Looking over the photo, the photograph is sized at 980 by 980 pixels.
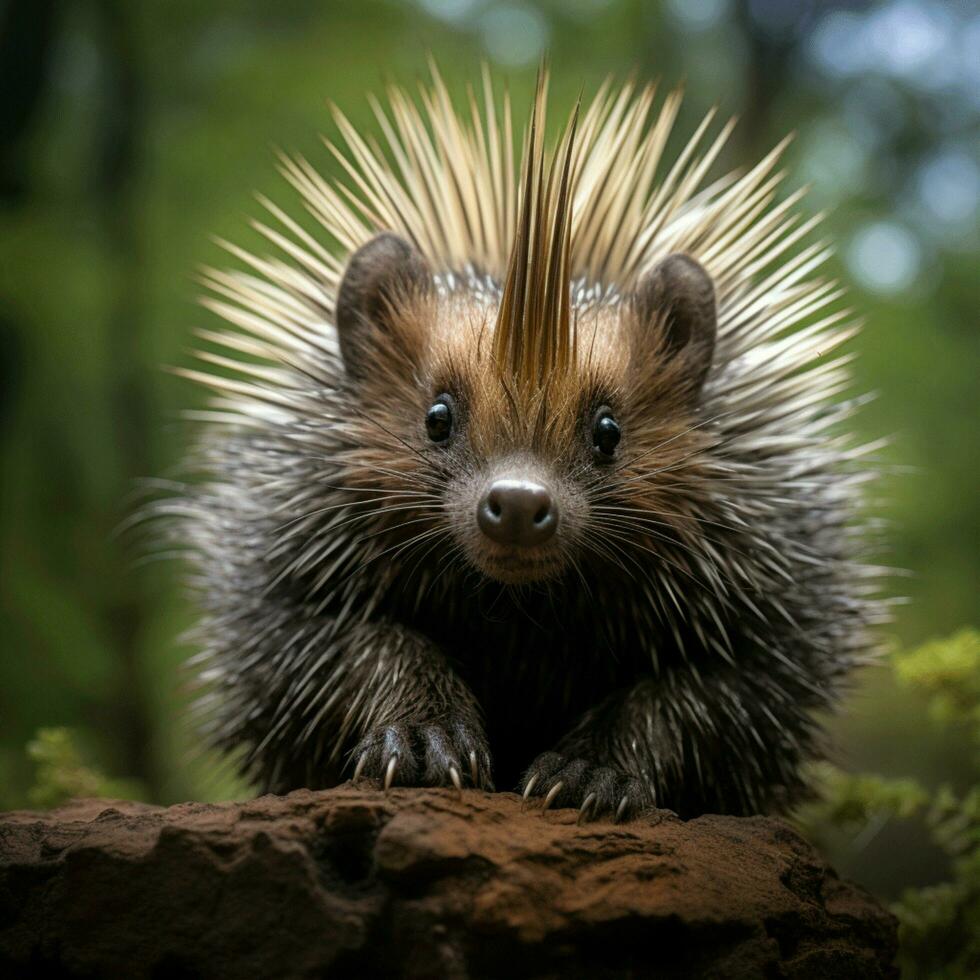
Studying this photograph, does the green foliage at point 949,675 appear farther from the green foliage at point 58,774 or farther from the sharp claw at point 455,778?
the green foliage at point 58,774

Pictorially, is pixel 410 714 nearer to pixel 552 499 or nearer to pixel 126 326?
pixel 552 499

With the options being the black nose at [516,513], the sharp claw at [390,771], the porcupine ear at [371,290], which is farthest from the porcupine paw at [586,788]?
the porcupine ear at [371,290]

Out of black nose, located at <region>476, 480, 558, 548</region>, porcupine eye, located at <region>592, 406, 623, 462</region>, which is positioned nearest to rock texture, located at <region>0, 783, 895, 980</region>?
black nose, located at <region>476, 480, 558, 548</region>

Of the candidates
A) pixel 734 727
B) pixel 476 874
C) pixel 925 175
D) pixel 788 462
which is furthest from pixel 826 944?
pixel 925 175

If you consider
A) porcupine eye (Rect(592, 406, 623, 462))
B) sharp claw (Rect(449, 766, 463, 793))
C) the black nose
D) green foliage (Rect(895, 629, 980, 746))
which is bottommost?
sharp claw (Rect(449, 766, 463, 793))

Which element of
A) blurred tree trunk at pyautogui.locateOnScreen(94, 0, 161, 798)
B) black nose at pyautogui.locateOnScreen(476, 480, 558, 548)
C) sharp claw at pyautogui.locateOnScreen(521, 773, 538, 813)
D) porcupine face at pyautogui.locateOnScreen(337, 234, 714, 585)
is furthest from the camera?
blurred tree trunk at pyautogui.locateOnScreen(94, 0, 161, 798)

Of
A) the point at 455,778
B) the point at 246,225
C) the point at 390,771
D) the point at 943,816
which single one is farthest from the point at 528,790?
the point at 246,225

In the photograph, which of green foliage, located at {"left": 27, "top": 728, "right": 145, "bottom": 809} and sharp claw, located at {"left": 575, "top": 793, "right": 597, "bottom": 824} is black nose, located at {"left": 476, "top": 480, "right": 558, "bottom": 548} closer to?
sharp claw, located at {"left": 575, "top": 793, "right": 597, "bottom": 824}
